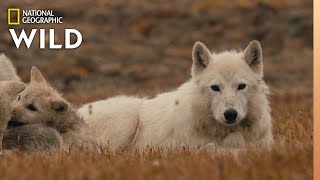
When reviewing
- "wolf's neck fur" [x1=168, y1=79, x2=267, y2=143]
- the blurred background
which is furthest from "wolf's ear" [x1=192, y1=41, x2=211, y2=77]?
the blurred background

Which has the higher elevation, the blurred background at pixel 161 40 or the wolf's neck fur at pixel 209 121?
the blurred background at pixel 161 40

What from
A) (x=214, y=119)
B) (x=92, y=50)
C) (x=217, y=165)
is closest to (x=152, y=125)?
(x=214, y=119)

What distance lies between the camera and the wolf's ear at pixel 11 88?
31.0ft

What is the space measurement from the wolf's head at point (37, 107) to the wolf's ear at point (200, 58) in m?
1.58

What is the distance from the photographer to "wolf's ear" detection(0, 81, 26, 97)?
31.0ft

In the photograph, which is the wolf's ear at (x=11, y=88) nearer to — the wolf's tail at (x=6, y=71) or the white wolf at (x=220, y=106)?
the white wolf at (x=220, y=106)

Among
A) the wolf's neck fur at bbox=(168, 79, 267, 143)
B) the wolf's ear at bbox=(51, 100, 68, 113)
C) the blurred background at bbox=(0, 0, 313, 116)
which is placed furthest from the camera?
the blurred background at bbox=(0, 0, 313, 116)

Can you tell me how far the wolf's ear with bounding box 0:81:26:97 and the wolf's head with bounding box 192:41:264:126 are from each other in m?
2.01

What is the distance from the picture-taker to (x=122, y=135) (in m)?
11.1

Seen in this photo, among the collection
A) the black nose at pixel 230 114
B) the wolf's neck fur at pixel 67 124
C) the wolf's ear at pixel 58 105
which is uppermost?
the wolf's ear at pixel 58 105

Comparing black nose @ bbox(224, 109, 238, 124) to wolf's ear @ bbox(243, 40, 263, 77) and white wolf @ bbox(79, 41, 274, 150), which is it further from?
wolf's ear @ bbox(243, 40, 263, 77)

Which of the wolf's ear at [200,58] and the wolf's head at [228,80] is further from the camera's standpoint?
the wolf's ear at [200,58]

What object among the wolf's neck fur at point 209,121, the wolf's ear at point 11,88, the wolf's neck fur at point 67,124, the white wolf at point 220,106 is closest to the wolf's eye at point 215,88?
the white wolf at point 220,106

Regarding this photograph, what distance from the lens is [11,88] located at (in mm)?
9523
